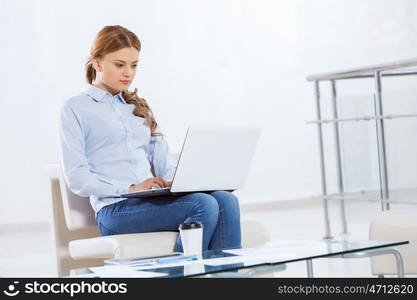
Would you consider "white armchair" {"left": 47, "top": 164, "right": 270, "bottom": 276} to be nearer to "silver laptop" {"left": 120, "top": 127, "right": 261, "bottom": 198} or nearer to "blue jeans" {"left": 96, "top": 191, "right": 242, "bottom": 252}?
"blue jeans" {"left": 96, "top": 191, "right": 242, "bottom": 252}

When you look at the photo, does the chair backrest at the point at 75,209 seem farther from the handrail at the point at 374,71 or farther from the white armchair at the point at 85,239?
the handrail at the point at 374,71

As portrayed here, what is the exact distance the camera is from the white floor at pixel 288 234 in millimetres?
4273

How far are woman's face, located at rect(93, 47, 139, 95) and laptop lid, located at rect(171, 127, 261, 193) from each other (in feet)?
1.95

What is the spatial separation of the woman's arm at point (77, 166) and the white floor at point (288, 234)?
3.33 feet

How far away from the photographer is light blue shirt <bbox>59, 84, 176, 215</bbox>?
317cm

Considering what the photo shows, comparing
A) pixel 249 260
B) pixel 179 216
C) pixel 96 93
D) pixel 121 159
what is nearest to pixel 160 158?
pixel 121 159

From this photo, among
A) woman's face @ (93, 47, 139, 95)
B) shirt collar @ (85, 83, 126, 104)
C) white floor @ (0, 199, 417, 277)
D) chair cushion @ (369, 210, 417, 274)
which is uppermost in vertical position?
woman's face @ (93, 47, 139, 95)

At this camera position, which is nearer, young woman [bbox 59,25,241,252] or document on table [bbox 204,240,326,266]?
document on table [bbox 204,240,326,266]

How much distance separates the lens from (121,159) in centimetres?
334

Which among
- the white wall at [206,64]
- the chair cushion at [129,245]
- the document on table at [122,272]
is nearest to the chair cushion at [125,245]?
the chair cushion at [129,245]

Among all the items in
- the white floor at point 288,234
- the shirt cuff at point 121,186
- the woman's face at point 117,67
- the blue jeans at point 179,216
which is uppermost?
the woman's face at point 117,67

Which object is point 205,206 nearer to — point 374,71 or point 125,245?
point 125,245

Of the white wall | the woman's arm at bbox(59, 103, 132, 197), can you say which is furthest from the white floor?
the woman's arm at bbox(59, 103, 132, 197)

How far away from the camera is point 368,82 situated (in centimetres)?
870
